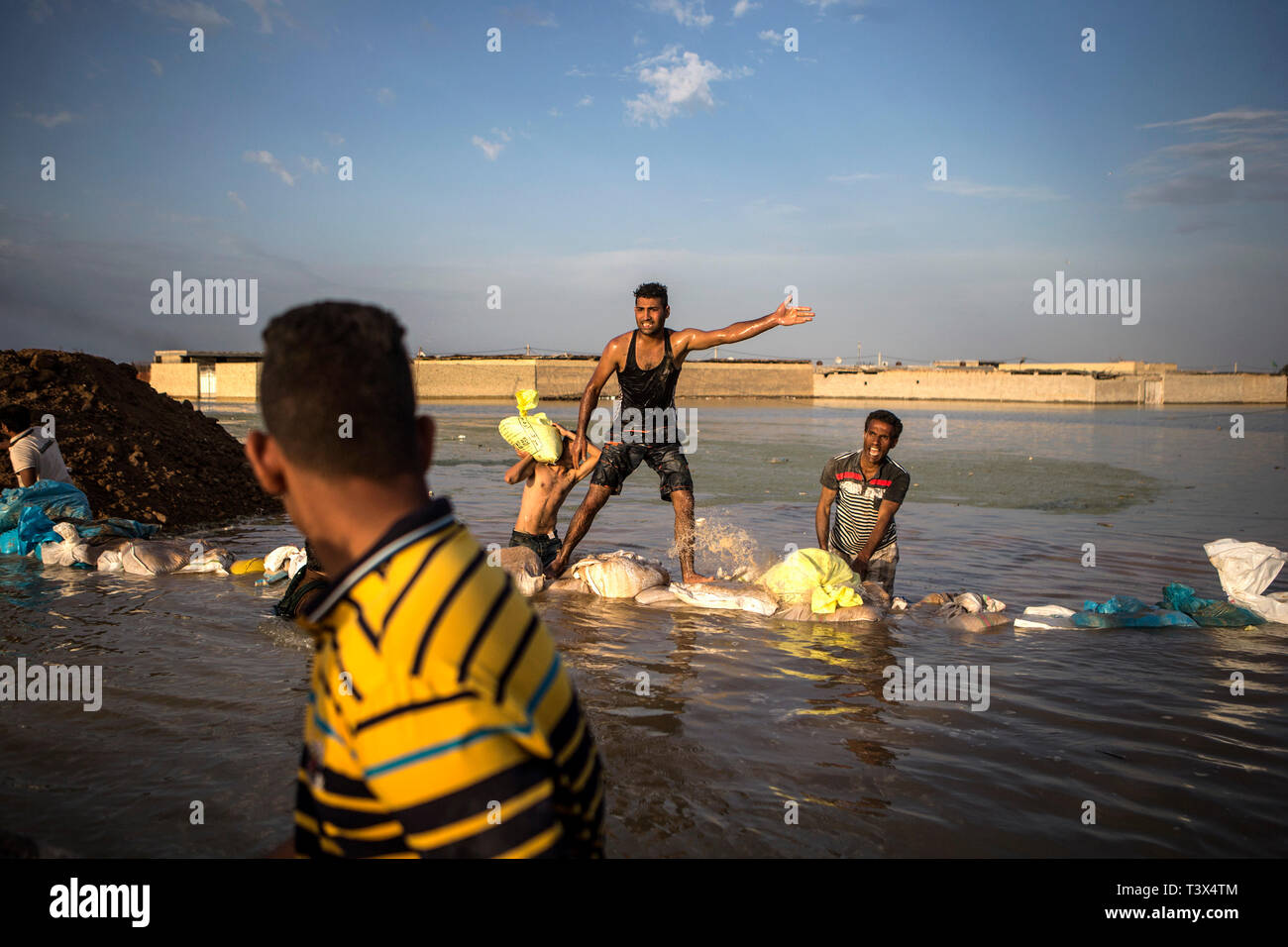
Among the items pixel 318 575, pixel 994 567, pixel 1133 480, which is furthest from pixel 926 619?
pixel 1133 480

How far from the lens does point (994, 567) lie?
8.46 m

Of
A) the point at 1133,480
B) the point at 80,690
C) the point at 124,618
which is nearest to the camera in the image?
the point at 80,690

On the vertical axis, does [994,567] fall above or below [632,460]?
below

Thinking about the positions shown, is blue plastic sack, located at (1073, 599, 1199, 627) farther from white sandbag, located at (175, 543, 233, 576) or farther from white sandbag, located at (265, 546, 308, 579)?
white sandbag, located at (175, 543, 233, 576)

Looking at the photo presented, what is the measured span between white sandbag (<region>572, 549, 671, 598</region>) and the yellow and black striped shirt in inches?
230

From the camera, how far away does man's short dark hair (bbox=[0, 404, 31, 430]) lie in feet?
25.8

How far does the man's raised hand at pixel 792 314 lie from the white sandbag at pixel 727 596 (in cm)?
214

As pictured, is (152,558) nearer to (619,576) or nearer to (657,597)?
(619,576)

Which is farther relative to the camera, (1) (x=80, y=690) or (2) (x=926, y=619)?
(2) (x=926, y=619)

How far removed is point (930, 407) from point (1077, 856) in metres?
60.2

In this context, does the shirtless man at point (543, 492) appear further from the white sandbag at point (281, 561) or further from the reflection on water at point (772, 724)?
the white sandbag at point (281, 561)
